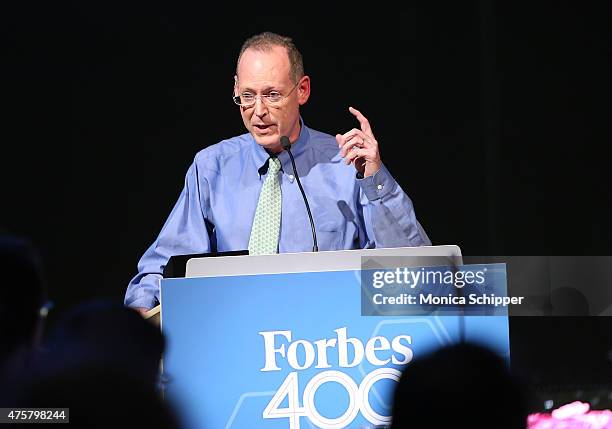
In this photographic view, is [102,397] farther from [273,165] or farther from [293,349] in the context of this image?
[273,165]

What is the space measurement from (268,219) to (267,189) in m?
0.10

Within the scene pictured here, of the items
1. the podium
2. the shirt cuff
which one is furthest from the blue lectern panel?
the shirt cuff

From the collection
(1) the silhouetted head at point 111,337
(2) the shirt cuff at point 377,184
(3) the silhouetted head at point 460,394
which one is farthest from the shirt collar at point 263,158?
(3) the silhouetted head at point 460,394

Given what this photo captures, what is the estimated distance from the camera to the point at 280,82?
3047mm

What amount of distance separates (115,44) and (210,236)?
125cm

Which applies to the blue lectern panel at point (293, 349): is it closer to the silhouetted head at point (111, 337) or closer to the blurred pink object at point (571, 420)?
the blurred pink object at point (571, 420)

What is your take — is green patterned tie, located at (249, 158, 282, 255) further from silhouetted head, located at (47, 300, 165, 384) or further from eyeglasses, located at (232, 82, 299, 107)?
silhouetted head, located at (47, 300, 165, 384)

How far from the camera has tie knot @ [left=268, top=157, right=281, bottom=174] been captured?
301 cm

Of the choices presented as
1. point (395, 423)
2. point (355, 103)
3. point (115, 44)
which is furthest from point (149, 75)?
point (395, 423)

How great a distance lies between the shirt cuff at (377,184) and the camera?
265 centimetres

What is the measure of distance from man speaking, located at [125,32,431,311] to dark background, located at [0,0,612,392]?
718 mm

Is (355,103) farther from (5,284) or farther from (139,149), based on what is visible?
(5,284)

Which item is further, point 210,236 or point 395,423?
point 210,236

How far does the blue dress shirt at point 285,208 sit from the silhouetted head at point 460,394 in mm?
1714
